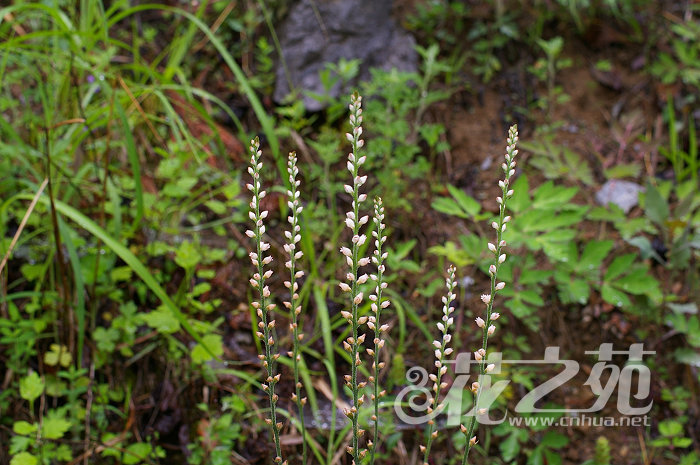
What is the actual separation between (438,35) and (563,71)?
858 millimetres

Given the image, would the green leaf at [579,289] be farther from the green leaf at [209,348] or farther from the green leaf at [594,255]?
the green leaf at [209,348]

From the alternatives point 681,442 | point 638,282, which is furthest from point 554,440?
point 638,282

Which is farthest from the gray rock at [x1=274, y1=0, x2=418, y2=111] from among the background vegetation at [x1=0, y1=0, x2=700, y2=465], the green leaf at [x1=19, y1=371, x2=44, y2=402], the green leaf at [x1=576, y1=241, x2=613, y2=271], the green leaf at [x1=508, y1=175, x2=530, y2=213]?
the green leaf at [x1=19, y1=371, x2=44, y2=402]

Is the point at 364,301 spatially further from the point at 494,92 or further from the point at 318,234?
the point at 494,92

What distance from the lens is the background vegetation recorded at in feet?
7.91

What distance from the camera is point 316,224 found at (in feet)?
10.2

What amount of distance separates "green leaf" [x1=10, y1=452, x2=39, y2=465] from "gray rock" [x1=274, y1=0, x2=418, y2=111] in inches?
100

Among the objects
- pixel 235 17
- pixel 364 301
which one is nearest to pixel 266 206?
pixel 364 301

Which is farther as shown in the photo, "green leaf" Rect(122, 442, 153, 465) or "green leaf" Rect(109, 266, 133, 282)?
"green leaf" Rect(109, 266, 133, 282)

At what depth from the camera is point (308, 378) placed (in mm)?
2582

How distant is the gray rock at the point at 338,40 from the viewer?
3885 mm

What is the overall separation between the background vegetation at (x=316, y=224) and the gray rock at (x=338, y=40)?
6.2 inches

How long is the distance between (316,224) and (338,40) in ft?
4.88

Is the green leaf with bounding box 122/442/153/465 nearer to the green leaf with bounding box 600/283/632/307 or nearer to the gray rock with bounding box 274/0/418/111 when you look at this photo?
the green leaf with bounding box 600/283/632/307
